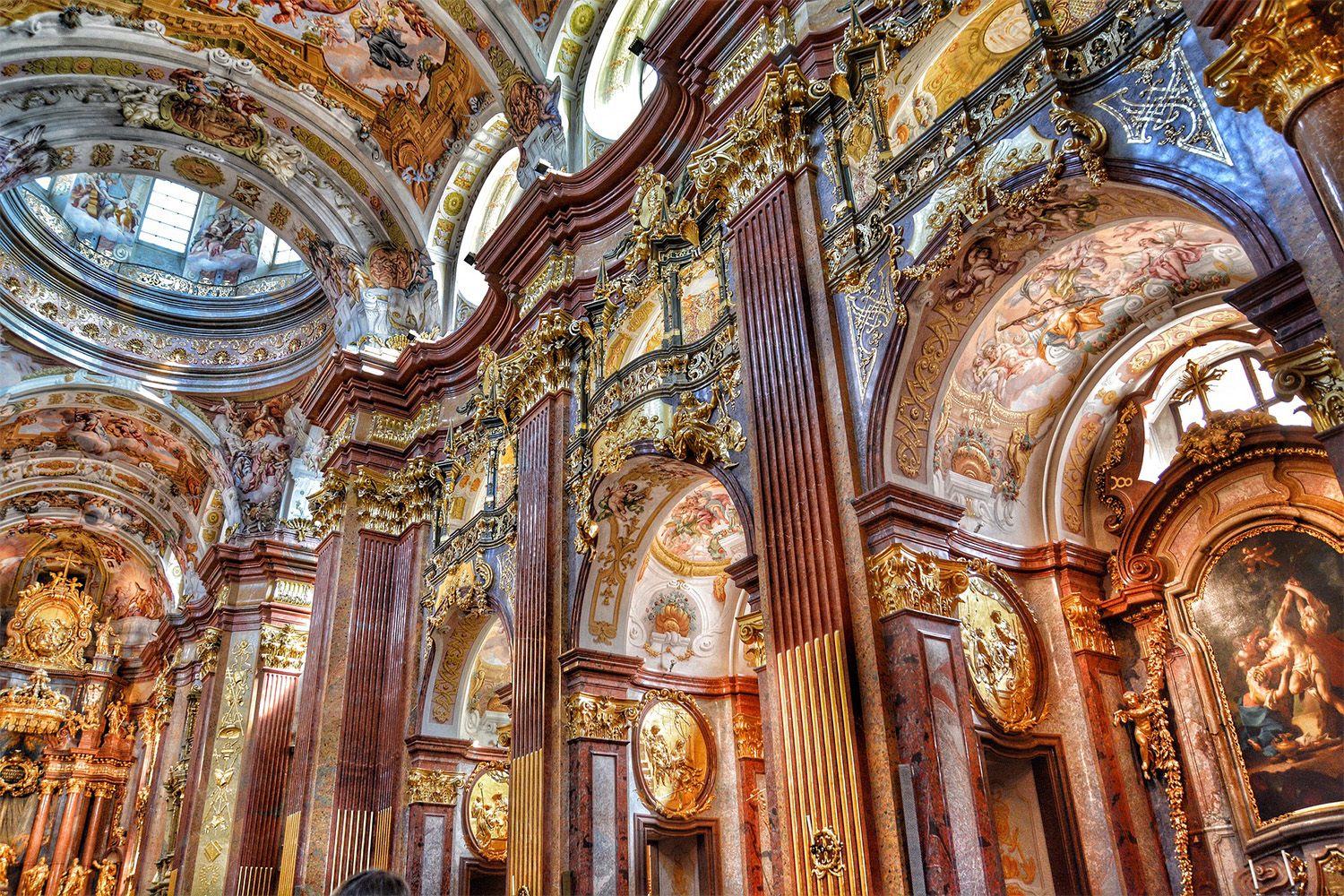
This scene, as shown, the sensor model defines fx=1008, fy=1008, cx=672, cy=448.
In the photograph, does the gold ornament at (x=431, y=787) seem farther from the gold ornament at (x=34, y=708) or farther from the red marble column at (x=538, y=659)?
the gold ornament at (x=34, y=708)

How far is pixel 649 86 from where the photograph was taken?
11.7 m

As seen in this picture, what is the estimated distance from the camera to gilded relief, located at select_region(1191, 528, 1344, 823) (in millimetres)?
6344

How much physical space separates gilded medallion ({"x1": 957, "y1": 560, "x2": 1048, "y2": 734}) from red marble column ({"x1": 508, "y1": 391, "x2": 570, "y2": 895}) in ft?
13.5

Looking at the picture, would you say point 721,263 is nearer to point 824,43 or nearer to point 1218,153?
point 824,43

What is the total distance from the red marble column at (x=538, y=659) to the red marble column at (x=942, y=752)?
4299 mm

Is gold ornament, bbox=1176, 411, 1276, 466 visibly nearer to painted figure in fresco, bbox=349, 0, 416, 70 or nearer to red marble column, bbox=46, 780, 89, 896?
painted figure in fresco, bbox=349, 0, 416, 70

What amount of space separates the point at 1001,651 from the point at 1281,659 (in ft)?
5.79

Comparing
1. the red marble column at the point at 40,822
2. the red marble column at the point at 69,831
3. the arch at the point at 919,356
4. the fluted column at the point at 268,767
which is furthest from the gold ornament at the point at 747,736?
the red marble column at the point at 40,822

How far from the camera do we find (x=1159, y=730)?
7.07 m

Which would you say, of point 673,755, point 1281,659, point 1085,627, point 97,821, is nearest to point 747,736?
point 673,755

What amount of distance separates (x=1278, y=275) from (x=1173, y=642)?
366 centimetres

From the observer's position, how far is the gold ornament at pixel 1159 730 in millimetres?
6746

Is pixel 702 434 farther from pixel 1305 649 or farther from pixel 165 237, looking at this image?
pixel 165 237

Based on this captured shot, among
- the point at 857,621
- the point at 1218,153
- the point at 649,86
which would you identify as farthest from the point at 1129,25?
the point at 649,86
